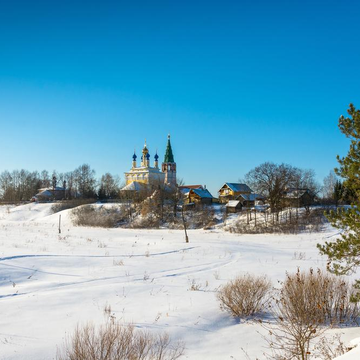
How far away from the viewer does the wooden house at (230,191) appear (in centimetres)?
6325

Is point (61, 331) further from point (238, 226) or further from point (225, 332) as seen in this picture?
point (238, 226)

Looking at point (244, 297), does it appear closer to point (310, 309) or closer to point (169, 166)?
point (310, 309)

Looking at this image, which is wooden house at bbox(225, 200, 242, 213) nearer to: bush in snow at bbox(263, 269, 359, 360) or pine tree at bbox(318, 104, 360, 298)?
bush in snow at bbox(263, 269, 359, 360)

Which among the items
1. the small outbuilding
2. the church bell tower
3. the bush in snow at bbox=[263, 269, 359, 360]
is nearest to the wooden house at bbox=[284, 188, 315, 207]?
the small outbuilding

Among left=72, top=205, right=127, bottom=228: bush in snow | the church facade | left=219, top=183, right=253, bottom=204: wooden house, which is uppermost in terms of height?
the church facade

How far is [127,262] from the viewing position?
15945mm

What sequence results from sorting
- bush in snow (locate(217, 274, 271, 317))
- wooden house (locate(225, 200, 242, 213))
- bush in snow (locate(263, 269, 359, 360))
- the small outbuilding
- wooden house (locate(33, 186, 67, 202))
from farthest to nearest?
1. wooden house (locate(33, 186, 67, 202))
2. the small outbuilding
3. wooden house (locate(225, 200, 242, 213))
4. bush in snow (locate(217, 274, 271, 317))
5. bush in snow (locate(263, 269, 359, 360))

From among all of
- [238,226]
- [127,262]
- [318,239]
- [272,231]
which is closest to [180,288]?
[127,262]

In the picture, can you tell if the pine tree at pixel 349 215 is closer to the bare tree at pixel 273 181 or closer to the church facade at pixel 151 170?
the bare tree at pixel 273 181

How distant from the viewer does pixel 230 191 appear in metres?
64.9

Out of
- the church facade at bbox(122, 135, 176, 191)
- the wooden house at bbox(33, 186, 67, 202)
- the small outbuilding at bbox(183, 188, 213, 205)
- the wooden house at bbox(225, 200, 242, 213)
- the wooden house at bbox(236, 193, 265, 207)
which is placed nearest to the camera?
the wooden house at bbox(225, 200, 242, 213)

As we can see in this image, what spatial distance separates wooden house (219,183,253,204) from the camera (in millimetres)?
63253

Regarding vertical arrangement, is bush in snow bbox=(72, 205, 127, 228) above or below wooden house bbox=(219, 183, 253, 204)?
below

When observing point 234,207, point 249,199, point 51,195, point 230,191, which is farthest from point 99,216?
point 51,195
